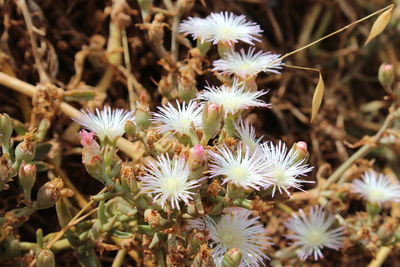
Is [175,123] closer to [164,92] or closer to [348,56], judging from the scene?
[164,92]

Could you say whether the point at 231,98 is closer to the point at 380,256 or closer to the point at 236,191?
the point at 236,191

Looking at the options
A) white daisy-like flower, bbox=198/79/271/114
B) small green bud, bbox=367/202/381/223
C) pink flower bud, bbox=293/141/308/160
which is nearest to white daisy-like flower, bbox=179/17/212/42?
white daisy-like flower, bbox=198/79/271/114

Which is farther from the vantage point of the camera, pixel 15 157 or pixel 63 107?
pixel 63 107

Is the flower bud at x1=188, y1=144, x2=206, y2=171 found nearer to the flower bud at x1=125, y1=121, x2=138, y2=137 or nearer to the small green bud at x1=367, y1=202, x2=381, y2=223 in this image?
the flower bud at x1=125, y1=121, x2=138, y2=137

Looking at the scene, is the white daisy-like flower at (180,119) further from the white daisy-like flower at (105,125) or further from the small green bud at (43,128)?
the small green bud at (43,128)

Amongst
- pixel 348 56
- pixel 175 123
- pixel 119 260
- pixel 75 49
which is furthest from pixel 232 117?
pixel 348 56

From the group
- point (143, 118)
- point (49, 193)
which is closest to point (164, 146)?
point (143, 118)
